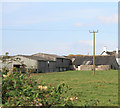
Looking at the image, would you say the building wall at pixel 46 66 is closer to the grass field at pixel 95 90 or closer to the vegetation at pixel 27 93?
the grass field at pixel 95 90

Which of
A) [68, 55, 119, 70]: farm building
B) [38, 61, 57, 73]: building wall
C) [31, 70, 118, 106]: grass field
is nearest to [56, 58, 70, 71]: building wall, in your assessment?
[68, 55, 119, 70]: farm building

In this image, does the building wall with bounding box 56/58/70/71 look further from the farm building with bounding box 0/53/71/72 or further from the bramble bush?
the bramble bush

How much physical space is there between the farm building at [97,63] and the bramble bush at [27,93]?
67.1 metres

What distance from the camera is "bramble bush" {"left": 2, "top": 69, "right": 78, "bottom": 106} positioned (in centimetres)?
470

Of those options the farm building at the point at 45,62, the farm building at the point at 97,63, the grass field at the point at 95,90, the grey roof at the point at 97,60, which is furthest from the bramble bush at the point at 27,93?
the grey roof at the point at 97,60

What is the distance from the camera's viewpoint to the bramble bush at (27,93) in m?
4.70

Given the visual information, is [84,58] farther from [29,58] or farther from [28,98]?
[28,98]

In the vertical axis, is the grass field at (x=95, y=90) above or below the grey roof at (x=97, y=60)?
below

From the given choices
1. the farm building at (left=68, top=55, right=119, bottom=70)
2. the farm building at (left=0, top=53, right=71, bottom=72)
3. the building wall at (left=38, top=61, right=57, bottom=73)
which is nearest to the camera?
the farm building at (left=0, top=53, right=71, bottom=72)

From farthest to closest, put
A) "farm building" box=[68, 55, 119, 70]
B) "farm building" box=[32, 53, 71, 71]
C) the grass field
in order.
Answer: "farm building" box=[68, 55, 119, 70] → "farm building" box=[32, 53, 71, 71] → the grass field

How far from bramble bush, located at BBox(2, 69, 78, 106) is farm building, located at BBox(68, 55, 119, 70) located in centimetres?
6708

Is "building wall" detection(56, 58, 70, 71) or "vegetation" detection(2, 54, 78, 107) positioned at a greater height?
"vegetation" detection(2, 54, 78, 107)

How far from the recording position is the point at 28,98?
4691mm

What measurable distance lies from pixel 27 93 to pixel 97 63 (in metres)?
73.6
